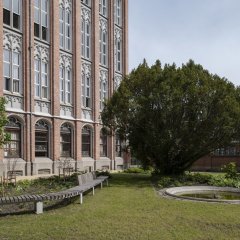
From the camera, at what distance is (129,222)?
1115 cm

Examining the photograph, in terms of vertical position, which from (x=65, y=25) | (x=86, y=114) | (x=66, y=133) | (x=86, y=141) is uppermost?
(x=65, y=25)

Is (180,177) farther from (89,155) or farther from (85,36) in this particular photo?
(85,36)

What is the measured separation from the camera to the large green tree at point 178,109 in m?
23.7

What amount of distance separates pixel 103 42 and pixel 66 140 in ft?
36.1

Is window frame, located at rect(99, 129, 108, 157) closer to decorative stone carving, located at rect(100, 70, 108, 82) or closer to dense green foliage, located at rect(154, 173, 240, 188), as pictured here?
decorative stone carving, located at rect(100, 70, 108, 82)

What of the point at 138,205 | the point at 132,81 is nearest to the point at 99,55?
the point at 132,81

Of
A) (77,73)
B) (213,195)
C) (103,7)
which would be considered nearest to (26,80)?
(77,73)

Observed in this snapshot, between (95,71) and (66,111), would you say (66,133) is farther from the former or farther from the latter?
(95,71)

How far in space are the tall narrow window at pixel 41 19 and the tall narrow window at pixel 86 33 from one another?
17.7ft

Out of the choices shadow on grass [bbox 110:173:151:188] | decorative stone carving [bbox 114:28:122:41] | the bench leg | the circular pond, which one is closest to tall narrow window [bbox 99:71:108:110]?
decorative stone carving [bbox 114:28:122:41]

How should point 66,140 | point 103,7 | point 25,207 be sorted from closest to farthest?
point 25,207 → point 66,140 → point 103,7

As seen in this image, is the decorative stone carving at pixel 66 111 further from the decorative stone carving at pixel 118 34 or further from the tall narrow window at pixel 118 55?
the decorative stone carving at pixel 118 34

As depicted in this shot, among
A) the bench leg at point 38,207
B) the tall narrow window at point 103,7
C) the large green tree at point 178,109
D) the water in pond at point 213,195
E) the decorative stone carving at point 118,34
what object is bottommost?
the water in pond at point 213,195

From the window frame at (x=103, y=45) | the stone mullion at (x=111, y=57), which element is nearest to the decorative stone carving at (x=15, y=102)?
the window frame at (x=103, y=45)
